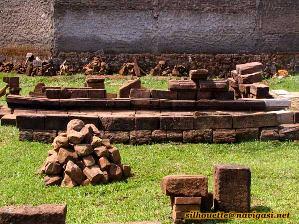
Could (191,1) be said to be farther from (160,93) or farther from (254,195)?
(254,195)

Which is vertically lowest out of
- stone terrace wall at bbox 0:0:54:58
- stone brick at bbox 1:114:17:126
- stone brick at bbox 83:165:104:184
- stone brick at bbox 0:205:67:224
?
stone brick at bbox 83:165:104:184

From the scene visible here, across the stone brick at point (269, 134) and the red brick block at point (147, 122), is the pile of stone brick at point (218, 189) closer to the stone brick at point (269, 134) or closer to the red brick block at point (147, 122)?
the red brick block at point (147, 122)

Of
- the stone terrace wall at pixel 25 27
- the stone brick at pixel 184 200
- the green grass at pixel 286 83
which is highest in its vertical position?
the stone terrace wall at pixel 25 27

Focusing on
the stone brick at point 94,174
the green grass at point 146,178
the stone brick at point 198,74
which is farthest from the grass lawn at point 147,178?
the stone brick at point 198,74

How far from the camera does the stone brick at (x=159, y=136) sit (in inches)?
413

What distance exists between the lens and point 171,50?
71.7 ft

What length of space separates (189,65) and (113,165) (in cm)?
1414

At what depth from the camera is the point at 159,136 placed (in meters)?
10.5

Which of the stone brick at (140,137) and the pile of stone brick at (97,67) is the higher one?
the pile of stone brick at (97,67)

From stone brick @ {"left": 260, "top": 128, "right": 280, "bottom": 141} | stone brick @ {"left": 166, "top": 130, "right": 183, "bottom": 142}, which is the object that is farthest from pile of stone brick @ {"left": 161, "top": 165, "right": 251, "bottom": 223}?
stone brick @ {"left": 260, "top": 128, "right": 280, "bottom": 141}

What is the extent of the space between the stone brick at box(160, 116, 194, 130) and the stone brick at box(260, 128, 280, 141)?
4.56 feet

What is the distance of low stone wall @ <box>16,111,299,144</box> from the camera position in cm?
1046

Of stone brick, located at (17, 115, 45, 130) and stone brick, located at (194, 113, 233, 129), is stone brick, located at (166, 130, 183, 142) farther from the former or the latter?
stone brick, located at (17, 115, 45, 130)

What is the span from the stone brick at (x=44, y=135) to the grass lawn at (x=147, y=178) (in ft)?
0.61
